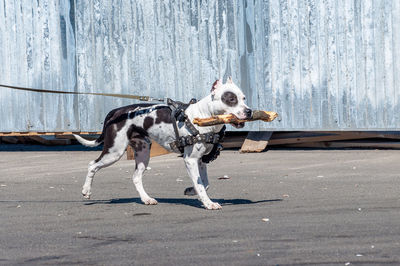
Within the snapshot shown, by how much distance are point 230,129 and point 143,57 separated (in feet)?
7.12

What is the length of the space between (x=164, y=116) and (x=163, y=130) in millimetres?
154

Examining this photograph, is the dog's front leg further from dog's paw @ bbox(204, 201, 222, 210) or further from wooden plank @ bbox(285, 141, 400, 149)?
wooden plank @ bbox(285, 141, 400, 149)

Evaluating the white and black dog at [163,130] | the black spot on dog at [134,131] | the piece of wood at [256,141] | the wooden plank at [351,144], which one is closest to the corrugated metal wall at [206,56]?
the piece of wood at [256,141]

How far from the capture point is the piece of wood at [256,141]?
14172 mm

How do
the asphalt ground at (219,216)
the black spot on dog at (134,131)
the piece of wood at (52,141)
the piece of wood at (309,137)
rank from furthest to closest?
the piece of wood at (52,141) < the piece of wood at (309,137) < the black spot on dog at (134,131) < the asphalt ground at (219,216)

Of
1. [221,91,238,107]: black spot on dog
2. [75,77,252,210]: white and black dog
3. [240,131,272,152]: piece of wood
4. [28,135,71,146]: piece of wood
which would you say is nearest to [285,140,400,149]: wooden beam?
[240,131,272,152]: piece of wood

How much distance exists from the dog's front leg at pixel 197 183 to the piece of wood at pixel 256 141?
604 centimetres

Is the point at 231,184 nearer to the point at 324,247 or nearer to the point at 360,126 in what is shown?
the point at 360,126

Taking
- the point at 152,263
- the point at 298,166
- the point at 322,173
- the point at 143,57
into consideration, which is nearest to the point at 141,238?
the point at 152,263

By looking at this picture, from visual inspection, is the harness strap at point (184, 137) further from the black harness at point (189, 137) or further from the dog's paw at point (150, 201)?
the dog's paw at point (150, 201)

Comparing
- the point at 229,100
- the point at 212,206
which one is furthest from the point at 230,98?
the point at 212,206

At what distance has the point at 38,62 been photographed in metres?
15.5

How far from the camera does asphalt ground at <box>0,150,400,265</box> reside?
570 cm

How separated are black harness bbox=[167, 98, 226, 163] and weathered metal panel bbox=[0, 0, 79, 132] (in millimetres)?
7282
